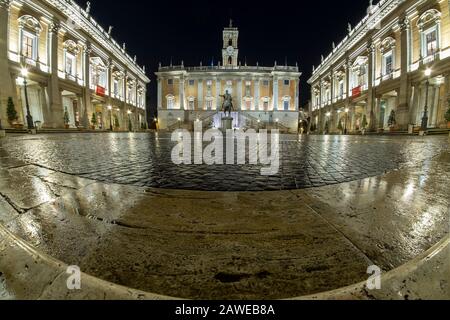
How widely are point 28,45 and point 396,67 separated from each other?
37965 millimetres

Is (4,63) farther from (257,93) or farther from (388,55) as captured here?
(257,93)

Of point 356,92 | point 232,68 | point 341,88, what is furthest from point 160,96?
point 356,92

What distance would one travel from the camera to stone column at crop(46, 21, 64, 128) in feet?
81.7

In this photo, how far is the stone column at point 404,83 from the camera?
76.1ft

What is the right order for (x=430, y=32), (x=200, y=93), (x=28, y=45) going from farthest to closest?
(x=200, y=93)
(x=28, y=45)
(x=430, y=32)

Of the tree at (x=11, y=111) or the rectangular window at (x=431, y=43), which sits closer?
the tree at (x=11, y=111)

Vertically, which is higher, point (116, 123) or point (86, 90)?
point (86, 90)

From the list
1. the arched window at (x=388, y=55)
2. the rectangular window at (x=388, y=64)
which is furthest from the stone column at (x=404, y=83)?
the rectangular window at (x=388, y=64)

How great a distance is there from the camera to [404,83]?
77.1 ft

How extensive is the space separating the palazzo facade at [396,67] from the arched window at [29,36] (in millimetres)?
35038

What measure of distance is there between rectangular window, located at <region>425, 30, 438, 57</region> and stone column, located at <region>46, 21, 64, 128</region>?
37091 millimetres

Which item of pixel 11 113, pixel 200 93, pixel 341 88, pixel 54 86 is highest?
pixel 200 93

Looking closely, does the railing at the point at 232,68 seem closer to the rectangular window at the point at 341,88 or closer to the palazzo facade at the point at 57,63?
the palazzo facade at the point at 57,63
